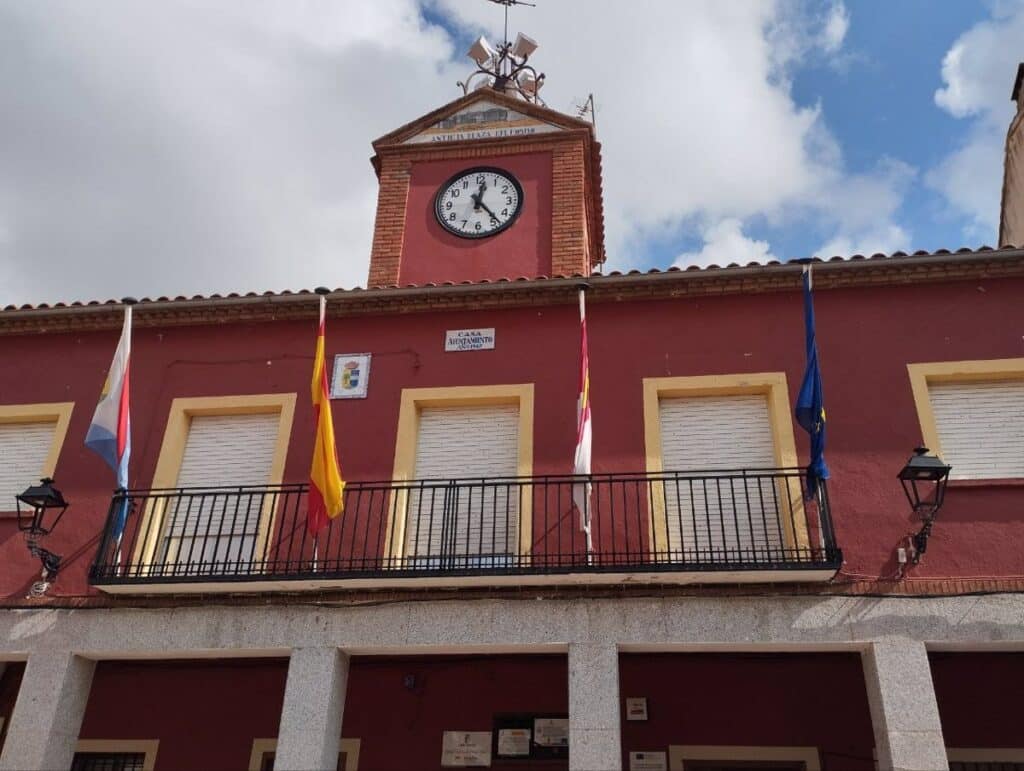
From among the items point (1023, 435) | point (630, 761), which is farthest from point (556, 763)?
point (1023, 435)

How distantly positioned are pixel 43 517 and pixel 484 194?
6.83 m

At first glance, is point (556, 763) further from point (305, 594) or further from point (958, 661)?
point (958, 661)

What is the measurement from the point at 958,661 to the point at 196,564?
278 inches

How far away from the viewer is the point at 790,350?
27.3 ft

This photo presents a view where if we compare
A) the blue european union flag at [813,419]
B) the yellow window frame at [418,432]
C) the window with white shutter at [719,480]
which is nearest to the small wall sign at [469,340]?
the yellow window frame at [418,432]

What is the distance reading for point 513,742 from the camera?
26.5 ft

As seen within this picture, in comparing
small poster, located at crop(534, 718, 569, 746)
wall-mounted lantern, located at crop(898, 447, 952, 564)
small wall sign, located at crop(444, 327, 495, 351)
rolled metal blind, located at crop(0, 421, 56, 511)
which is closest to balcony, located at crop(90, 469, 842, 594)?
wall-mounted lantern, located at crop(898, 447, 952, 564)

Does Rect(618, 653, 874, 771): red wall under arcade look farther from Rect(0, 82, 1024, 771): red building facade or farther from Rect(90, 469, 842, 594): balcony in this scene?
Rect(90, 469, 842, 594): balcony

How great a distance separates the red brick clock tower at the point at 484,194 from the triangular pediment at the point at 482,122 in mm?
15

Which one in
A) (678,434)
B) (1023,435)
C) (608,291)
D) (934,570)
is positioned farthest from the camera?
(608,291)

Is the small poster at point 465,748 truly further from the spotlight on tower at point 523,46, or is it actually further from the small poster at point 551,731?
the spotlight on tower at point 523,46

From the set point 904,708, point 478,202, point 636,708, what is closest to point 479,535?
point 636,708

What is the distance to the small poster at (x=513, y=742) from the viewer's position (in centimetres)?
801

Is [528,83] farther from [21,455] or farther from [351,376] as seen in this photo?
[21,455]
